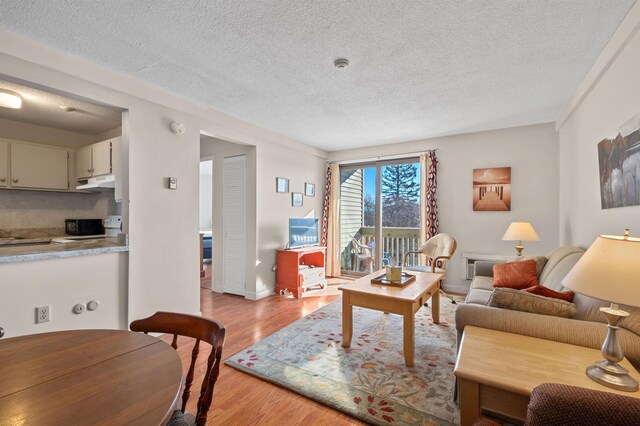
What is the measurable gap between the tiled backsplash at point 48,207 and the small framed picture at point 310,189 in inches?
111

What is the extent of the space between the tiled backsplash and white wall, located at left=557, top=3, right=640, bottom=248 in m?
5.29

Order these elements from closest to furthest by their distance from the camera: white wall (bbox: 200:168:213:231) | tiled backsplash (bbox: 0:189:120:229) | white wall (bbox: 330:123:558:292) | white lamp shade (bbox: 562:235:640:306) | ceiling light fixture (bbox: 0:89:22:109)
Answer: white lamp shade (bbox: 562:235:640:306)
ceiling light fixture (bbox: 0:89:22:109)
tiled backsplash (bbox: 0:189:120:229)
white wall (bbox: 330:123:558:292)
white wall (bbox: 200:168:213:231)

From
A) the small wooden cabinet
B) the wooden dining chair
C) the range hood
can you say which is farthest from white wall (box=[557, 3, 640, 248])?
the range hood

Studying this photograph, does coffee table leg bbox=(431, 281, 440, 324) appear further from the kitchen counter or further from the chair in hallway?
the kitchen counter

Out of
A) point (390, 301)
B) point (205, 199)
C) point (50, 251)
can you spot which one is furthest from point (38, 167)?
point (205, 199)

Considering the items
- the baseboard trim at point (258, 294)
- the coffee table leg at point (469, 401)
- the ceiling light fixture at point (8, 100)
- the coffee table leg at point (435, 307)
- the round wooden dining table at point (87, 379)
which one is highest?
the ceiling light fixture at point (8, 100)

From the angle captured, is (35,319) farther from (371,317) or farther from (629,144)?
(629,144)

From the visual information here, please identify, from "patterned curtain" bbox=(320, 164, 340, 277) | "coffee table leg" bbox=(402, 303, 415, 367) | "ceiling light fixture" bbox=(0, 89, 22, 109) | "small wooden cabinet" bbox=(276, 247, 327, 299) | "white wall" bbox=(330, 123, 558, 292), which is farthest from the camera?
"patterned curtain" bbox=(320, 164, 340, 277)

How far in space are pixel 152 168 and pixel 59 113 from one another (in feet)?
5.05

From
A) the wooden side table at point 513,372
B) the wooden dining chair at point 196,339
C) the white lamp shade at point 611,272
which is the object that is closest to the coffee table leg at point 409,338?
the wooden side table at point 513,372

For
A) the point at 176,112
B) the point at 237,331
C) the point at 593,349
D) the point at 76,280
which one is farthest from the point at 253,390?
the point at 176,112

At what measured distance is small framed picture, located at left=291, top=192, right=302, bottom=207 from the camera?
16.1 ft

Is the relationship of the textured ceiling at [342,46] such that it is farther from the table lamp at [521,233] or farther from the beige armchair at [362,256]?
the beige armchair at [362,256]

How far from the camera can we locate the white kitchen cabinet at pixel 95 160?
3305 millimetres
